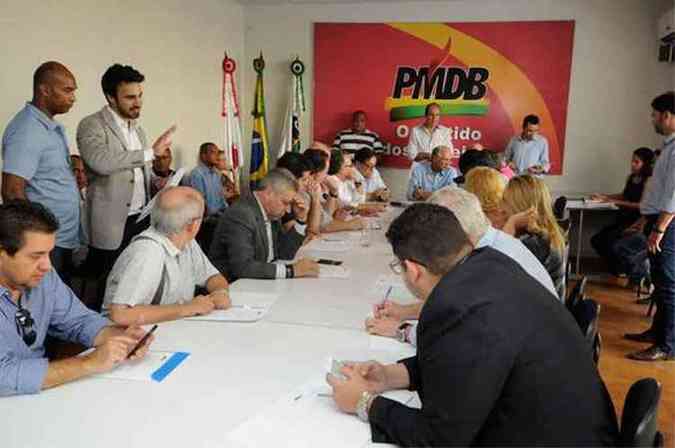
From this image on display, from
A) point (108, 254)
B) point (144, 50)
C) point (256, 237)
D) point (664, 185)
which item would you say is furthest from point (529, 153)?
point (108, 254)

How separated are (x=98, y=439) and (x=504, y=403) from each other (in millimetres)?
944

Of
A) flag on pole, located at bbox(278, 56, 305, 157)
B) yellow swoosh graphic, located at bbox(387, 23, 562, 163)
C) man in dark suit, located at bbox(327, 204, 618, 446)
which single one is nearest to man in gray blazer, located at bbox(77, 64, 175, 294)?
man in dark suit, located at bbox(327, 204, 618, 446)

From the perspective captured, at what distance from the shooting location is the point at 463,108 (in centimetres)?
744

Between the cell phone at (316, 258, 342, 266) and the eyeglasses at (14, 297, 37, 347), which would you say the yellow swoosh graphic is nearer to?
the cell phone at (316, 258, 342, 266)

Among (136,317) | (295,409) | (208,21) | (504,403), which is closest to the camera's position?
(504,403)

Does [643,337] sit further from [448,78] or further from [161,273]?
[448,78]

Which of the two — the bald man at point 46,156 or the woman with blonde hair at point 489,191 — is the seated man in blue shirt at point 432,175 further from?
the bald man at point 46,156

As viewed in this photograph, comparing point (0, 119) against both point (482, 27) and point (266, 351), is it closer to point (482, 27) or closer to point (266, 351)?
point (266, 351)

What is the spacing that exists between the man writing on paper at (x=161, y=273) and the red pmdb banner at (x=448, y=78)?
18.1 feet

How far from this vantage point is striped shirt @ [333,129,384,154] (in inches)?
297

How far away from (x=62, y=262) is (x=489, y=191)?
7.85ft

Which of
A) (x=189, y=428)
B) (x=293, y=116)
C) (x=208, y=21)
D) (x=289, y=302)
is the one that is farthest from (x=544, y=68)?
(x=189, y=428)

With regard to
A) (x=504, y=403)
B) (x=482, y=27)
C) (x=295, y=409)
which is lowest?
(x=295, y=409)

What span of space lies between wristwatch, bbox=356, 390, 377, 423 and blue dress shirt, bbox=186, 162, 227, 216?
4.27 metres
